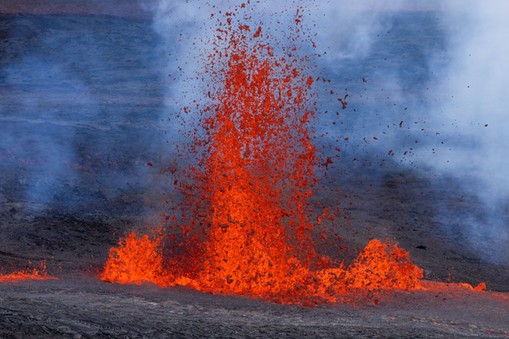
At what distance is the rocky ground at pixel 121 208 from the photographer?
5.04 m

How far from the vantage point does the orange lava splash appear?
21.5 feet

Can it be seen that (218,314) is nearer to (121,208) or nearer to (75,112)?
(121,208)

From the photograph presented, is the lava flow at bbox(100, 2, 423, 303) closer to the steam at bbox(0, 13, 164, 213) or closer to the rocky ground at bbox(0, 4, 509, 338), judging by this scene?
the rocky ground at bbox(0, 4, 509, 338)

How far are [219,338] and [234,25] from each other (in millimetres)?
16661

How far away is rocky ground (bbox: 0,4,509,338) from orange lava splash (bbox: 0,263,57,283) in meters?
0.16

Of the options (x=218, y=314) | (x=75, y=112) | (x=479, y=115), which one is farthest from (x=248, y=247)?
(x=479, y=115)

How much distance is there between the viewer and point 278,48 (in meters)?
20.3

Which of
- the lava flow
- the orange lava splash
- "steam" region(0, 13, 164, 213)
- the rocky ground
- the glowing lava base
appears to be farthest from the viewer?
"steam" region(0, 13, 164, 213)

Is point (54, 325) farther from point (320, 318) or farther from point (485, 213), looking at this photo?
point (485, 213)

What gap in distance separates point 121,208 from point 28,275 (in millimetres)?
4387

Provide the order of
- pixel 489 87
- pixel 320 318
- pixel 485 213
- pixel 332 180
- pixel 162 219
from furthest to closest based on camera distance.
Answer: pixel 489 87
pixel 332 180
pixel 485 213
pixel 162 219
pixel 320 318

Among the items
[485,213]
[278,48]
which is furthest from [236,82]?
[278,48]

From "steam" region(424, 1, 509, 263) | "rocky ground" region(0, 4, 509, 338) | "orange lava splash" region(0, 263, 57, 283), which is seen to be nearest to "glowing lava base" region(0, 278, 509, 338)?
"rocky ground" region(0, 4, 509, 338)

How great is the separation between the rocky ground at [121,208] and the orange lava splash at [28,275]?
0.51 feet
